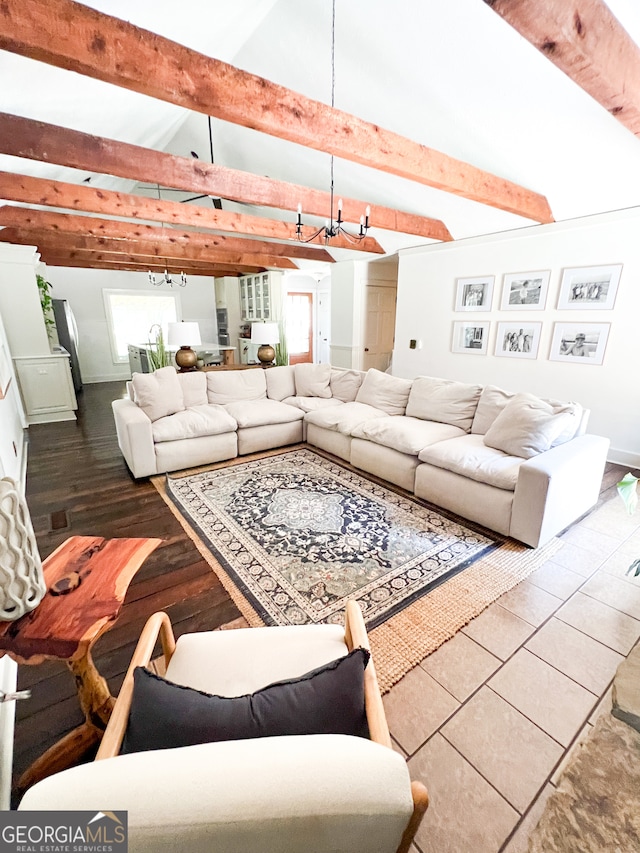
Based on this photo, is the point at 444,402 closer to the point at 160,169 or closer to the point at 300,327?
the point at 160,169

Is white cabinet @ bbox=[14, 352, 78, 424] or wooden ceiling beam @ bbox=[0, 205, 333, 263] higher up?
wooden ceiling beam @ bbox=[0, 205, 333, 263]

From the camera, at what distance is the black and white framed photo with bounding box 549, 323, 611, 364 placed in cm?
362

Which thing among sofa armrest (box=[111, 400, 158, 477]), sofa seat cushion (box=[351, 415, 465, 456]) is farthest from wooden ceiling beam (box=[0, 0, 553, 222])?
sofa armrest (box=[111, 400, 158, 477])

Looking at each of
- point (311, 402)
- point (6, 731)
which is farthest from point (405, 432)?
point (6, 731)

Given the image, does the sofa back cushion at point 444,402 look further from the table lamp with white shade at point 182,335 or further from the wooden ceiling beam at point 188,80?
the table lamp with white shade at point 182,335

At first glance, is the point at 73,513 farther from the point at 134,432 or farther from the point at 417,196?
the point at 417,196

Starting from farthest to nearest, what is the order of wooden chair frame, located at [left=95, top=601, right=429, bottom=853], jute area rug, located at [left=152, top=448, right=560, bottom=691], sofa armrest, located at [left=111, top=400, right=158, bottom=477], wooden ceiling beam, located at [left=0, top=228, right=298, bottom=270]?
wooden ceiling beam, located at [left=0, top=228, right=298, bottom=270] → sofa armrest, located at [left=111, top=400, right=158, bottom=477] → jute area rug, located at [left=152, top=448, right=560, bottom=691] → wooden chair frame, located at [left=95, top=601, right=429, bottom=853]

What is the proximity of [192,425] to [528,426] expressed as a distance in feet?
9.05

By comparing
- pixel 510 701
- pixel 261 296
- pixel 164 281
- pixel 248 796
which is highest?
pixel 164 281

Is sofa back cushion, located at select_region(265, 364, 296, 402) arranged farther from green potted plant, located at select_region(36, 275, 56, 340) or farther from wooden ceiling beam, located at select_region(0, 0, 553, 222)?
green potted plant, located at select_region(36, 275, 56, 340)

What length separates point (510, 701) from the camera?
1415 mm

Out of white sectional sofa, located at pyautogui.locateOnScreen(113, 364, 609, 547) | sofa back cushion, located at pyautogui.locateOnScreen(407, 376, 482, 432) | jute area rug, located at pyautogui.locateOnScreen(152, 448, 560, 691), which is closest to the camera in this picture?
jute area rug, located at pyautogui.locateOnScreen(152, 448, 560, 691)

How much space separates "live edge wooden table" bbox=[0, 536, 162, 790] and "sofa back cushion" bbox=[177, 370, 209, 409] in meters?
2.63

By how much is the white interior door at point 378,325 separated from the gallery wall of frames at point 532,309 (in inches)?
75.5
